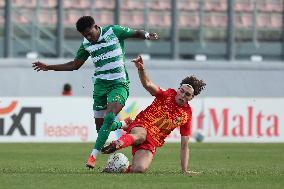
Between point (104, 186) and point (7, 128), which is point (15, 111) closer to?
point (7, 128)

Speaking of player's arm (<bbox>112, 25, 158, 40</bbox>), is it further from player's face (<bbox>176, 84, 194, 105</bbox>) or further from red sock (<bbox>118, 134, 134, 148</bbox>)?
red sock (<bbox>118, 134, 134, 148</bbox>)

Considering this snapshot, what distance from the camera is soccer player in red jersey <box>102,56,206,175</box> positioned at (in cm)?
1235

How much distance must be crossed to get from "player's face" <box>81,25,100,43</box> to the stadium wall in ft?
50.4

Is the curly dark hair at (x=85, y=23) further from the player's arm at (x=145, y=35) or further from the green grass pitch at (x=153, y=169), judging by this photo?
the green grass pitch at (x=153, y=169)

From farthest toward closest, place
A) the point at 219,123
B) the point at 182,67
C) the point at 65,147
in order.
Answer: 1. the point at 182,67
2. the point at 219,123
3. the point at 65,147

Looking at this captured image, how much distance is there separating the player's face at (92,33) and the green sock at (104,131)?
0.97 metres

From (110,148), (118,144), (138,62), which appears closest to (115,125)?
(118,144)

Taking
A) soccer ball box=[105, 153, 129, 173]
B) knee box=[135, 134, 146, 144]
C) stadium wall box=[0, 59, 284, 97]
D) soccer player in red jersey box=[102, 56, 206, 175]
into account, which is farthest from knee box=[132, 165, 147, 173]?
stadium wall box=[0, 59, 284, 97]

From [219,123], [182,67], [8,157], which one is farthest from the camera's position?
[182,67]

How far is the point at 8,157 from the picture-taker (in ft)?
55.5

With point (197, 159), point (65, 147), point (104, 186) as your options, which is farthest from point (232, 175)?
point (65, 147)

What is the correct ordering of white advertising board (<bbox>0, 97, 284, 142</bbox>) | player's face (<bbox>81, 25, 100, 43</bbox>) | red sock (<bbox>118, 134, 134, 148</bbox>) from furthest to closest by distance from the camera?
1. white advertising board (<bbox>0, 97, 284, 142</bbox>)
2. player's face (<bbox>81, 25, 100, 43</bbox>)
3. red sock (<bbox>118, 134, 134, 148</bbox>)

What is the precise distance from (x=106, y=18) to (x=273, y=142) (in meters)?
7.72

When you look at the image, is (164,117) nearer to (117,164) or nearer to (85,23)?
(117,164)
